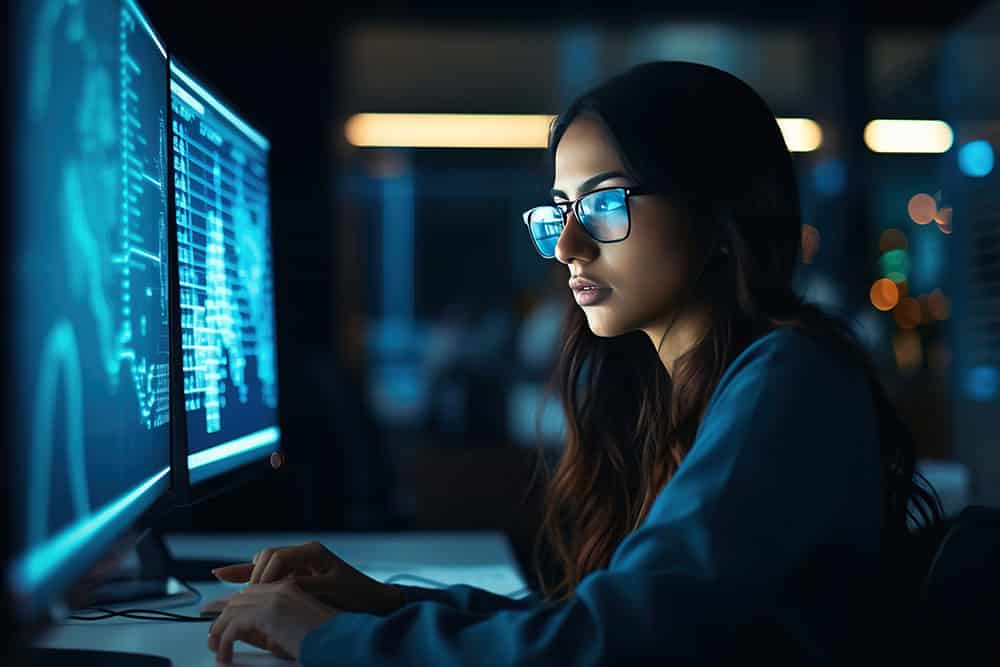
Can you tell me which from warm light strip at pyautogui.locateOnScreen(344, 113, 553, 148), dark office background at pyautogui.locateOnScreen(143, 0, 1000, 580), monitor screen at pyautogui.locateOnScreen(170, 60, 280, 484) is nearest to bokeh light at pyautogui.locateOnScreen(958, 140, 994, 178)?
dark office background at pyautogui.locateOnScreen(143, 0, 1000, 580)

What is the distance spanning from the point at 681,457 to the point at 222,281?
64 cm

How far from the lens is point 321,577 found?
106 cm

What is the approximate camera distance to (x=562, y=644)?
2.66 feet

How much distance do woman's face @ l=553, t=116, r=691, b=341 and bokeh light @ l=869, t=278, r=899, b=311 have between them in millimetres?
3564

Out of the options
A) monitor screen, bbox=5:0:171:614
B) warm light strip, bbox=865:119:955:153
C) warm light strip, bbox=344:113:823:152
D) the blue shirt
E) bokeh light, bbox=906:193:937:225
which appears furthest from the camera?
warm light strip, bbox=344:113:823:152

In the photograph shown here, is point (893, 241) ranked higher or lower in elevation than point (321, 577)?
higher

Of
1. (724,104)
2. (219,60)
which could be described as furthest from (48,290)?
(219,60)

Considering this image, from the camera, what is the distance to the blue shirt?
0.81m

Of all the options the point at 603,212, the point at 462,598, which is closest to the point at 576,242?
the point at 603,212

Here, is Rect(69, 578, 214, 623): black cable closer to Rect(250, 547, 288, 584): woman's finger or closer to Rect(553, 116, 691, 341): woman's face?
Rect(250, 547, 288, 584): woman's finger

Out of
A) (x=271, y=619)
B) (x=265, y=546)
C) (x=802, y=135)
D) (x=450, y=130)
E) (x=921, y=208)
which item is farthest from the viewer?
(x=450, y=130)

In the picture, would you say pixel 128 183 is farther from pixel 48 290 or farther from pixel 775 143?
pixel 775 143

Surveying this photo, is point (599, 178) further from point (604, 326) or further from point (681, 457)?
point (681, 457)

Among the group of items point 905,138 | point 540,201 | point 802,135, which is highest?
point 802,135
